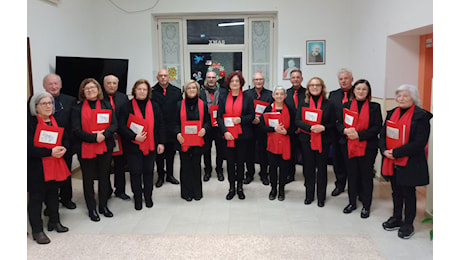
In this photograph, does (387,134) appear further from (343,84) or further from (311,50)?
(311,50)

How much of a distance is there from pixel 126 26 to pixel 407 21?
4690 mm

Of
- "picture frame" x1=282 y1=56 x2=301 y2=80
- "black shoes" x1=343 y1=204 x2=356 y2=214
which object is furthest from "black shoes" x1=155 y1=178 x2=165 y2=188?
"picture frame" x1=282 y1=56 x2=301 y2=80

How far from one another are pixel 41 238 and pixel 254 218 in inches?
76.6

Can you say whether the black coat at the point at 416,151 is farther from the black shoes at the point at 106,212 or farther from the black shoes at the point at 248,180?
the black shoes at the point at 106,212

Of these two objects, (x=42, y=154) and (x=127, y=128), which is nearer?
(x=42, y=154)

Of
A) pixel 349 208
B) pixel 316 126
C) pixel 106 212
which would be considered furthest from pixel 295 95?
pixel 106 212

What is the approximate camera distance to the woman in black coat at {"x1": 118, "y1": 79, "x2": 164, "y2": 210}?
375cm

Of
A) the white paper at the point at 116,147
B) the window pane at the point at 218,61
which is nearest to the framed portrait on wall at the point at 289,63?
the window pane at the point at 218,61

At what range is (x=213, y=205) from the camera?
161 inches

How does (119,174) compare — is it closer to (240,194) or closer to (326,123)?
(240,194)

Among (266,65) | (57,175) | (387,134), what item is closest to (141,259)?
(57,175)

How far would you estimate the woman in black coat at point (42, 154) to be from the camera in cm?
303

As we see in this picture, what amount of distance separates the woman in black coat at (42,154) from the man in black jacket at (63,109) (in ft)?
0.67

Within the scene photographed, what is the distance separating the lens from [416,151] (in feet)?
9.92
